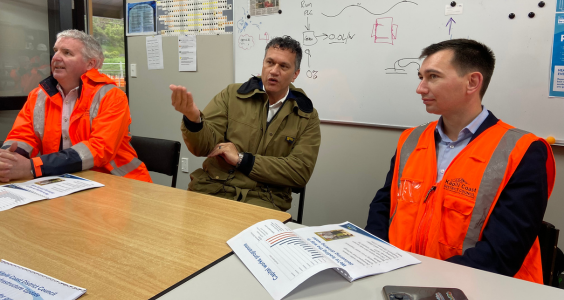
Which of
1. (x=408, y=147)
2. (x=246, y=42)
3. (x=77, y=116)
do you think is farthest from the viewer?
(x=246, y=42)

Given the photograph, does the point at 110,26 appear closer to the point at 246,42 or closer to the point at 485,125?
the point at 246,42

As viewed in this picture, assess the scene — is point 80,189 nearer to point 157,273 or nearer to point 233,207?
point 233,207

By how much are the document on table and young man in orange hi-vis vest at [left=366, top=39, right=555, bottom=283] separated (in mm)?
1073

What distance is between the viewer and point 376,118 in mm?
2408

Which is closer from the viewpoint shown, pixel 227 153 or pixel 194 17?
pixel 227 153

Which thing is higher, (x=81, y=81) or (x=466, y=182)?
(x=81, y=81)

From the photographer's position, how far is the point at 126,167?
192 centimetres

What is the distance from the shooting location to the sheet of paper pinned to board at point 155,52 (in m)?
3.35

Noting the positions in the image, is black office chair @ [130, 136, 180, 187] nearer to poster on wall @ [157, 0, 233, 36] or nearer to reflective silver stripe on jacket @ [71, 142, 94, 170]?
reflective silver stripe on jacket @ [71, 142, 94, 170]

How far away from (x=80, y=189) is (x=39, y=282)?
2.34ft

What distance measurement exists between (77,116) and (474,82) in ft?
6.01

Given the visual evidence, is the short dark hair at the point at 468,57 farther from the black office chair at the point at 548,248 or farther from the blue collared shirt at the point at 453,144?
the black office chair at the point at 548,248

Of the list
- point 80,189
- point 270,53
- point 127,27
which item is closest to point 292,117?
point 270,53

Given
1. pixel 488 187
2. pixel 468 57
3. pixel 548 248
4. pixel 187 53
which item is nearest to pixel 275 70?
pixel 468 57
